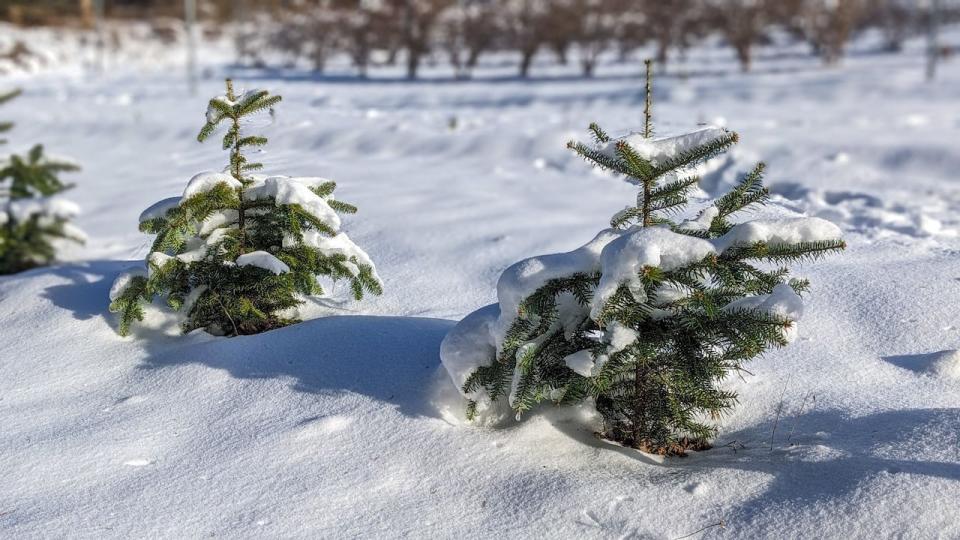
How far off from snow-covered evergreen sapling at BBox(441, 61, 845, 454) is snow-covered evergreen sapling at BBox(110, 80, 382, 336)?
799 mm

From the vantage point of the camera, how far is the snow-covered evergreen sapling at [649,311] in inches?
89.1

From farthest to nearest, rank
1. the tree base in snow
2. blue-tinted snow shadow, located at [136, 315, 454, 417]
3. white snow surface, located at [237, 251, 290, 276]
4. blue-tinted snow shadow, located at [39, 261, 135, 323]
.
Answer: blue-tinted snow shadow, located at [39, 261, 135, 323]
white snow surface, located at [237, 251, 290, 276]
blue-tinted snow shadow, located at [136, 315, 454, 417]
the tree base in snow

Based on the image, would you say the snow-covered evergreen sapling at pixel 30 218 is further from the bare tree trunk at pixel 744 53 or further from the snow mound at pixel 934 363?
the bare tree trunk at pixel 744 53

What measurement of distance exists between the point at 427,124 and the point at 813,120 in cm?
470

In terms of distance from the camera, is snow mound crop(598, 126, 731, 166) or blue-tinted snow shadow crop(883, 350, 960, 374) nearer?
snow mound crop(598, 126, 731, 166)

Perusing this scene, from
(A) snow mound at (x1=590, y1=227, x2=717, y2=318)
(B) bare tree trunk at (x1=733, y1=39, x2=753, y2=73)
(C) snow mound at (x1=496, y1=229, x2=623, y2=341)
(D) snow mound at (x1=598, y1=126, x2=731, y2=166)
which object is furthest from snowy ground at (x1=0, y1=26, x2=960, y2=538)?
(B) bare tree trunk at (x1=733, y1=39, x2=753, y2=73)

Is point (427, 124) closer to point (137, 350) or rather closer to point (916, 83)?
point (137, 350)

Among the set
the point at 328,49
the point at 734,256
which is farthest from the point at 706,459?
the point at 328,49

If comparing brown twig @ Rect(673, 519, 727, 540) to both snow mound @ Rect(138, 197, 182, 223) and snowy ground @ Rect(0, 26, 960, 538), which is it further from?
snow mound @ Rect(138, 197, 182, 223)

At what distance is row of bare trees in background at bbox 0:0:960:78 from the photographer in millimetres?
19312

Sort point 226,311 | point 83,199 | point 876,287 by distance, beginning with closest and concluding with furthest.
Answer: point 226,311, point 876,287, point 83,199

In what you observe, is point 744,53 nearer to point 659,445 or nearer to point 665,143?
point 665,143

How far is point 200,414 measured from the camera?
2.71m

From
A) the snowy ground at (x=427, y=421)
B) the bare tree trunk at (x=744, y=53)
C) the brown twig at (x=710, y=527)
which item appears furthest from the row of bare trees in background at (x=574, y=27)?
the brown twig at (x=710, y=527)
